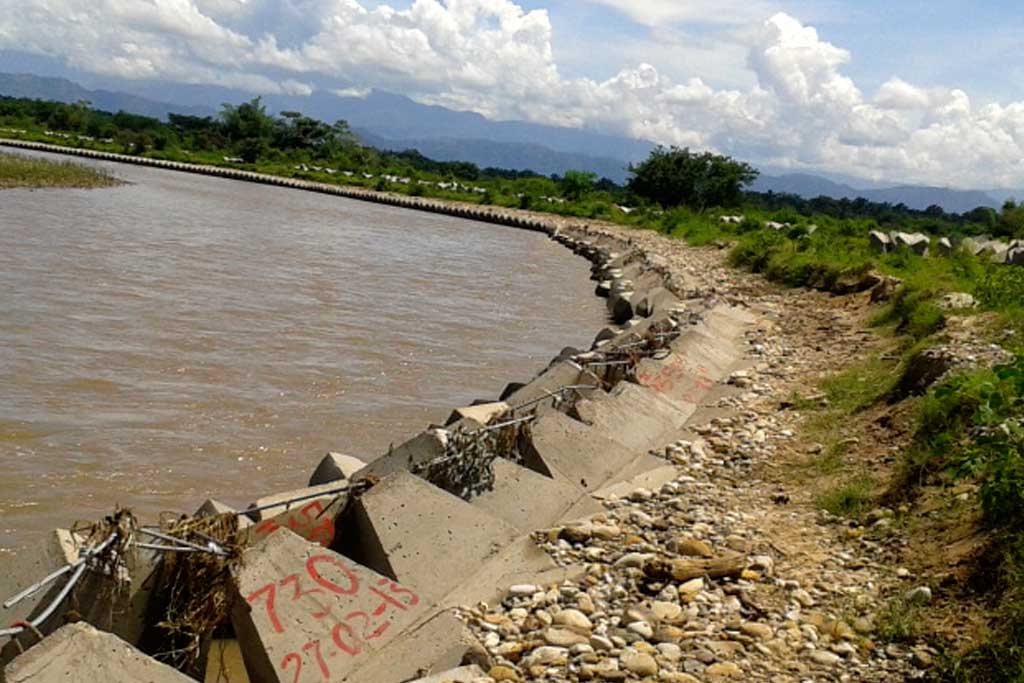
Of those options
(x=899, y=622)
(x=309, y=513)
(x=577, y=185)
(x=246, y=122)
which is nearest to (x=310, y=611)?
(x=309, y=513)

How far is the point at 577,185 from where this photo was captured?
181 ft

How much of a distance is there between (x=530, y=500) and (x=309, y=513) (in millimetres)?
1654

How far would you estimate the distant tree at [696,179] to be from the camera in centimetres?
4847

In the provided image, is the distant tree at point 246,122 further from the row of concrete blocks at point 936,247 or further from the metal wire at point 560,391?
the metal wire at point 560,391

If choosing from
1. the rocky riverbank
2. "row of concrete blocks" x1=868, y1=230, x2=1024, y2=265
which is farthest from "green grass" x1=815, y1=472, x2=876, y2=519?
"row of concrete blocks" x1=868, y1=230, x2=1024, y2=265

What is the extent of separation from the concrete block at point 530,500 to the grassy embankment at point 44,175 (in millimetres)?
31397

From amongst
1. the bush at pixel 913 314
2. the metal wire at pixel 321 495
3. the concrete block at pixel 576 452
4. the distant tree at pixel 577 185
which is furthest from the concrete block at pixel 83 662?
the distant tree at pixel 577 185

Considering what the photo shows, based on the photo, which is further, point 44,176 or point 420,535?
point 44,176

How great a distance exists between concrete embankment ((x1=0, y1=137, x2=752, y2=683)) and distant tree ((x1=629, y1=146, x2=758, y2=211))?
42566mm

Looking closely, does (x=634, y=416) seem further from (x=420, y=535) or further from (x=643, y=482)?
(x=420, y=535)

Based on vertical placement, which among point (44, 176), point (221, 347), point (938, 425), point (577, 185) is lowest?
point (221, 347)

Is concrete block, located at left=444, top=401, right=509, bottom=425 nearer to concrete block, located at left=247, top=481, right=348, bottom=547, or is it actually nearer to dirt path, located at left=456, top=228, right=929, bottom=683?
dirt path, located at left=456, top=228, right=929, bottom=683

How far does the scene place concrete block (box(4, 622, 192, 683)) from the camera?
3.25 meters

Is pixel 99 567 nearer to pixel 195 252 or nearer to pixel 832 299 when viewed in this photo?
pixel 832 299
